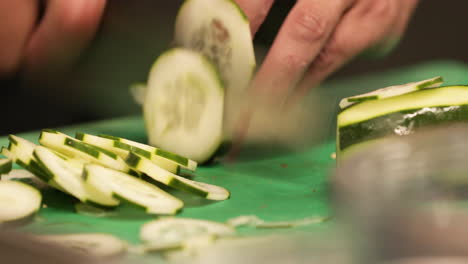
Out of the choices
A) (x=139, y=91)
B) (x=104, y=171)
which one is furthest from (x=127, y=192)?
(x=139, y=91)

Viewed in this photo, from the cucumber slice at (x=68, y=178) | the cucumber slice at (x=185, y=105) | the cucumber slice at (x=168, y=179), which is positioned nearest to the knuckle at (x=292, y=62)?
the cucumber slice at (x=185, y=105)

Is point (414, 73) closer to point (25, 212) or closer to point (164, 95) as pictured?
point (164, 95)

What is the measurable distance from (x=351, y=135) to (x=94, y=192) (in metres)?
0.45

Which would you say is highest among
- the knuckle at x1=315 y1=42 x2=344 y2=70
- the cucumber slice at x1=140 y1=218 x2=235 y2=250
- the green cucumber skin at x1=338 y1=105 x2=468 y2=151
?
the knuckle at x1=315 y1=42 x2=344 y2=70

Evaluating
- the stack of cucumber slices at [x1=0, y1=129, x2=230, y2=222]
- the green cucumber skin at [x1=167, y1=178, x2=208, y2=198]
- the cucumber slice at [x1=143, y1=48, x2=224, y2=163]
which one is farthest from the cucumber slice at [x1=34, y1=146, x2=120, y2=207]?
the cucumber slice at [x1=143, y1=48, x2=224, y2=163]

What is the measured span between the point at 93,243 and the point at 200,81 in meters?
0.56

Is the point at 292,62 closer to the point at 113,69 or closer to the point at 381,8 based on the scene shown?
the point at 381,8

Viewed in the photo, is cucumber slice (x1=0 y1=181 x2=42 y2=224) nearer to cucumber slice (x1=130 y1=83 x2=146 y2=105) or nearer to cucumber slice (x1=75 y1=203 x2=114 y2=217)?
cucumber slice (x1=75 y1=203 x2=114 y2=217)

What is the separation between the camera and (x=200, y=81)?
4.08 ft

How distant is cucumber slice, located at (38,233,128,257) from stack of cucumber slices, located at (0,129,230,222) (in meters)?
0.12

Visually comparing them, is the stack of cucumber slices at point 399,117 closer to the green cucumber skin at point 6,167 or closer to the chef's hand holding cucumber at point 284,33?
the chef's hand holding cucumber at point 284,33

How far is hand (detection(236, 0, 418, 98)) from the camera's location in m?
1.40

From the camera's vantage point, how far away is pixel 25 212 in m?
0.89

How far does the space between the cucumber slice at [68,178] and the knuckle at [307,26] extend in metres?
0.65
